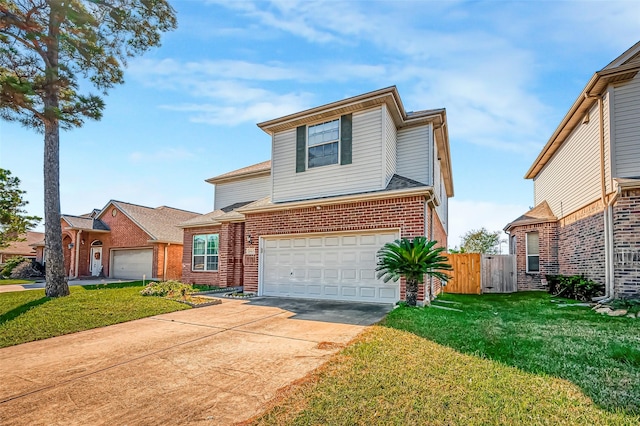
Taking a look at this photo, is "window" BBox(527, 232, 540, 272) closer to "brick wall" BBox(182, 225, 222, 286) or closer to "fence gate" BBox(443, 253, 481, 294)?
"fence gate" BBox(443, 253, 481, 294)

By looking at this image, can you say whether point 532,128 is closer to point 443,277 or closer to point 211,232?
point 443,277

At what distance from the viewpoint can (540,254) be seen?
1402 cm

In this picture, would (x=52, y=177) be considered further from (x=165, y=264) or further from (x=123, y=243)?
(x=123, y=243)

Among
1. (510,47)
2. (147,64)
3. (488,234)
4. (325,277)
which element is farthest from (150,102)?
(488,234)

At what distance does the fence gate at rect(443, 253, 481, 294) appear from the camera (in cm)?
1377

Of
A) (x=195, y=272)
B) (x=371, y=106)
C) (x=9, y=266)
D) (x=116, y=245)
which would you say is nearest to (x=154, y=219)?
(x=116, y=245)

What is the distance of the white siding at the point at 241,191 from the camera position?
16.0 meters

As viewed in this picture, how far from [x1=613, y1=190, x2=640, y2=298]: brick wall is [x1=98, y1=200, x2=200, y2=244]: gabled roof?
63.1 ft

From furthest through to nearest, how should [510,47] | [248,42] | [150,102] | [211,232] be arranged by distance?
[211,232] < [150,102] < [248,42] < [510,47]

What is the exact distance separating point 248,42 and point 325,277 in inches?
284

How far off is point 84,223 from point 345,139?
790 inches

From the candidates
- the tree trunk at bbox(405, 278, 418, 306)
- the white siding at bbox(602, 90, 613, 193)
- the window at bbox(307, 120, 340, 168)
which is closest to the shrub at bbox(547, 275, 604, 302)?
the white siding at bbox(602, 90, 613, 193)

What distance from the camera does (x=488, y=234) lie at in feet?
101

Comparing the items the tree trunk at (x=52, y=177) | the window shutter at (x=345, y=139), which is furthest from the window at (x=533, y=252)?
the tree trunk at (x=52, y=177)
